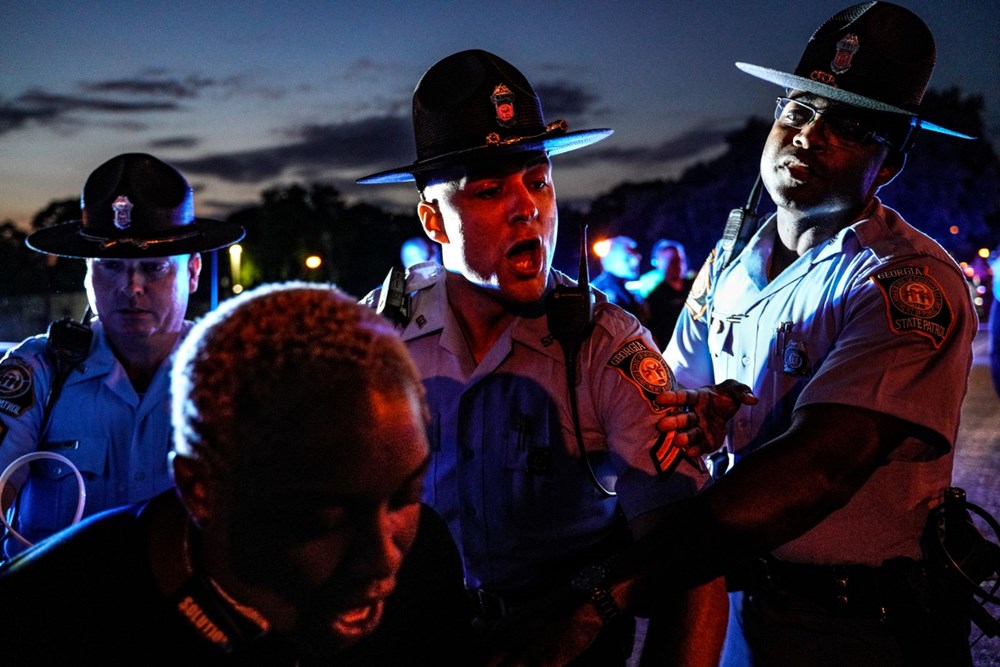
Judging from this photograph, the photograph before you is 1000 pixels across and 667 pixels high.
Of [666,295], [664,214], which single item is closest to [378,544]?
[666,295]

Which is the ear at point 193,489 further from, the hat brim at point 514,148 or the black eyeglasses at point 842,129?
the black eyeglasses at point 842,129

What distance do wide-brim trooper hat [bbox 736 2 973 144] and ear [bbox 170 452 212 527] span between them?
233 centimetres

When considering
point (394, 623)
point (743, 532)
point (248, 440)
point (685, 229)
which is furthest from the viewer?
point (685, 229)

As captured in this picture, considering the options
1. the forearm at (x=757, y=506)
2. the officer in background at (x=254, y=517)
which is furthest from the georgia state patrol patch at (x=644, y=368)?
the officer in background at (x=254, y=517)

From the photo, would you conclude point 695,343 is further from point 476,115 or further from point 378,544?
point 378,544

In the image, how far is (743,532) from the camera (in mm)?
2105

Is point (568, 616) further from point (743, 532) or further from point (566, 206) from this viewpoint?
point (566, 206)

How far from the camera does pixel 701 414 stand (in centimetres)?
227

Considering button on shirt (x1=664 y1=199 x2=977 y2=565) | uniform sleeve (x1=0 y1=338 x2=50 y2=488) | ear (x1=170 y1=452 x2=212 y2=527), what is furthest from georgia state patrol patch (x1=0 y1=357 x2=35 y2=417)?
button on shirt (x1=664 y1=199 x2=977 y2=565)

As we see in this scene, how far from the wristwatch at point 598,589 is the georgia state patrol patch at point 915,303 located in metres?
1.09

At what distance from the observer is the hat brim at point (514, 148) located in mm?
2449

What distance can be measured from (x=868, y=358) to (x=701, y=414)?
19.4 inches

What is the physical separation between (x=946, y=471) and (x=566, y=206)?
59.7 m

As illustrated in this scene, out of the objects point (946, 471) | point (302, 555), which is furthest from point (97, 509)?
point (946, 471)
